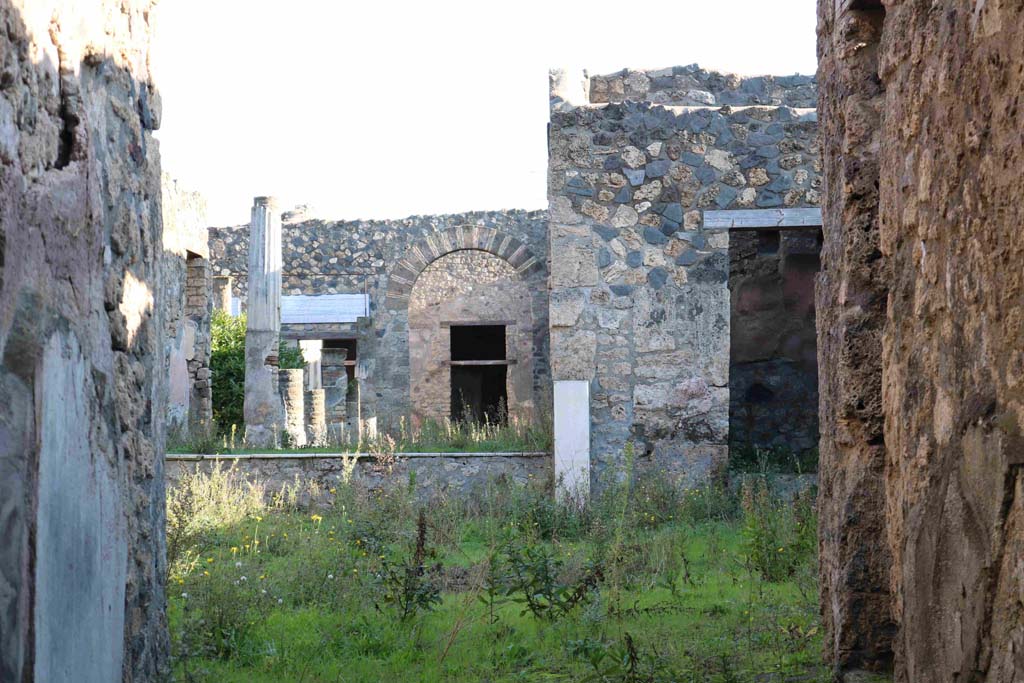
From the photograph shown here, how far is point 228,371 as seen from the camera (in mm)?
16906

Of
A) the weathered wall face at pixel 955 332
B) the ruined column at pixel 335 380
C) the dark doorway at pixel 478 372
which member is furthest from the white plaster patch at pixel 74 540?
the dark doorway at pixel 478 372

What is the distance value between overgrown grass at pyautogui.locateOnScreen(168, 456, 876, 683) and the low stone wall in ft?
3.36

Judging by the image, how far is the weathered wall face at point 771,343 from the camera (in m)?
12.7

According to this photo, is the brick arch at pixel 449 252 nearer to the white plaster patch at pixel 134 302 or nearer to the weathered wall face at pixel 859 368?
Result: the white plaster patch at pixel 134 302

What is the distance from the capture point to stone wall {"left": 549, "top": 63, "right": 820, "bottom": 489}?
29.9 feet

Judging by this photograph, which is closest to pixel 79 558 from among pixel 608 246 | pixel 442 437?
pixel 608 246

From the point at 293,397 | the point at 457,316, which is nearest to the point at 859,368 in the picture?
the point at 293,397

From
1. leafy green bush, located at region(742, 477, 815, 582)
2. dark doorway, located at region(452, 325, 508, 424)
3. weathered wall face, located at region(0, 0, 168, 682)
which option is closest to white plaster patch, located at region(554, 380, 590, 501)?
leafy green bush, located at region(742, 477, 815, 582)

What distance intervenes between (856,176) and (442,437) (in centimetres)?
819

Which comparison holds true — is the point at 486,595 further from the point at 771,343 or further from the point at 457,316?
the point at 457,316

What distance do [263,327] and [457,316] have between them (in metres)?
5.55

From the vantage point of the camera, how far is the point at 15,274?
2.41m

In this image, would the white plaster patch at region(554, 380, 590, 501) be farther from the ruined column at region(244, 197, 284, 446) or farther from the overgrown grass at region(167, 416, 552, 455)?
the ruined column at region(244, 197, 284, 446)

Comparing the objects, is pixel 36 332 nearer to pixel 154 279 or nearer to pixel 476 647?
pixel 154 279
